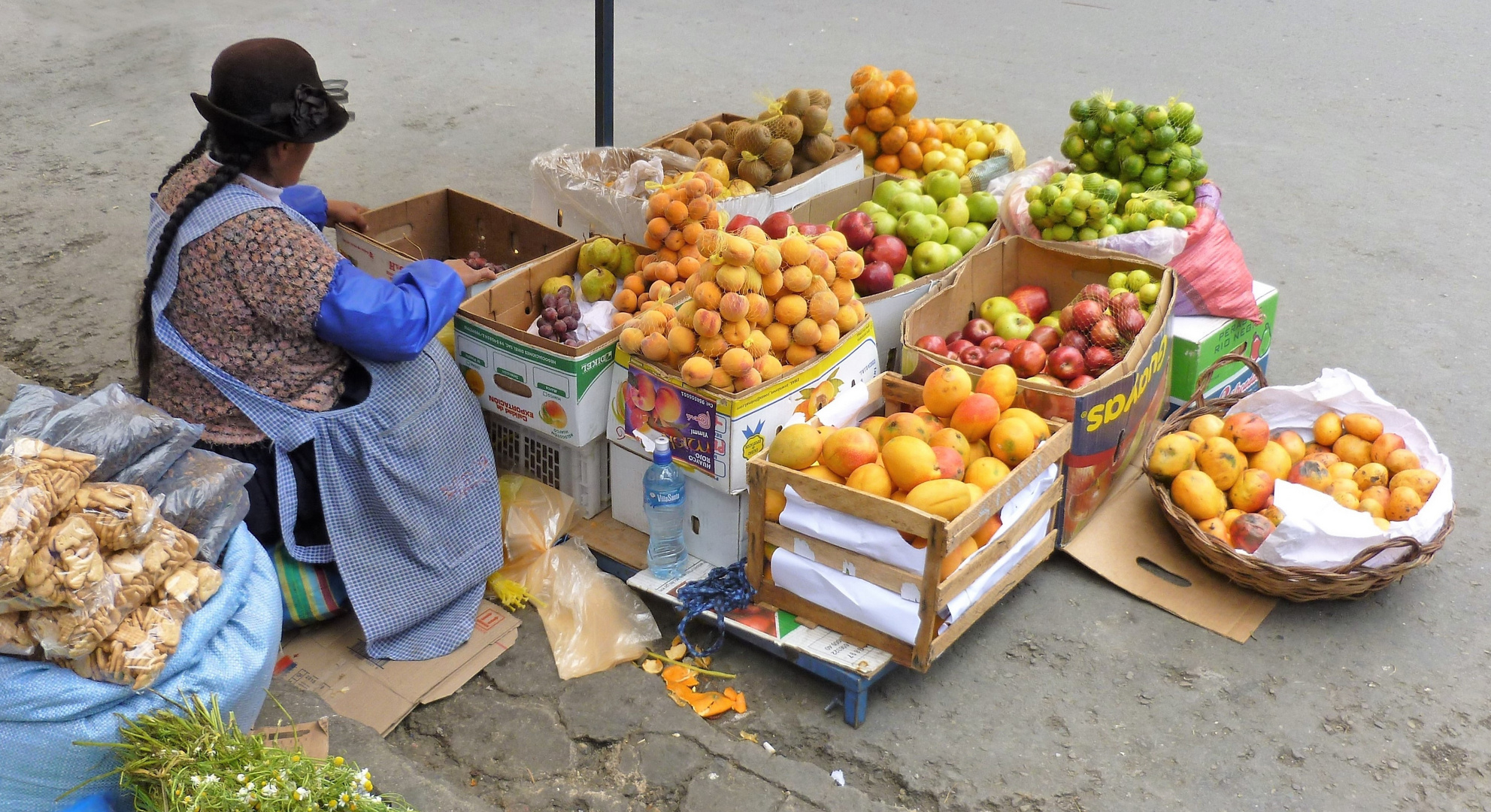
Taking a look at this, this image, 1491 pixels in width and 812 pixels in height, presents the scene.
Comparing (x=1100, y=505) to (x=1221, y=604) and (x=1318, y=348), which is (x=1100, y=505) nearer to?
(x=1221, y=604)

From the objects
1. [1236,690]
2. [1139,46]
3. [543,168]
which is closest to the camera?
[1236,690]

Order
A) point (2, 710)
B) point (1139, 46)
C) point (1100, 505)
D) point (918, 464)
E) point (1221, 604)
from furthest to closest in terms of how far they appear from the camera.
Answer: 1. point (1139, 46)
2. point (1100, 505)
3. point (1221, 604)
4. point (918, 464)
5. point (2, 710)

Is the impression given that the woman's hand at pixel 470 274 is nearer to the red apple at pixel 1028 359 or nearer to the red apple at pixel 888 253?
the red apple at pixel 888 253

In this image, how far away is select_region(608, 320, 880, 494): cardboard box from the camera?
3021mm

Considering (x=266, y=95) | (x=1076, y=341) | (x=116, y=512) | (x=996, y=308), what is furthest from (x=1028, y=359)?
(x=116, y=512)

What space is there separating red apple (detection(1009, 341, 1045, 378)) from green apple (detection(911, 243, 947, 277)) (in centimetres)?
56

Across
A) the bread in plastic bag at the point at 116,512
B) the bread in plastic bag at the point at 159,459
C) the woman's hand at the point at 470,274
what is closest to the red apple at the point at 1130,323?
the woman's hand at the point at 470,274

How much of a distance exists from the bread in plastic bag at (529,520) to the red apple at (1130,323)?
70.8 inches

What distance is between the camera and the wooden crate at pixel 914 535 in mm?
2748

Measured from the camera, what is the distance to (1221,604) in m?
3.36

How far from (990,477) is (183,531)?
6.16 ft

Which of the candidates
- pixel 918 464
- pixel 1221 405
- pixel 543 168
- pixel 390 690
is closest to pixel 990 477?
pixel 918 464

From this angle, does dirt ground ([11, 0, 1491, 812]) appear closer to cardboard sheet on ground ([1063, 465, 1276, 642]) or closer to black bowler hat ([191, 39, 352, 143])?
cardboard sheet on ground ([1063, 465, 1276, 642])

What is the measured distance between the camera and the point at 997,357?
3.56 m
